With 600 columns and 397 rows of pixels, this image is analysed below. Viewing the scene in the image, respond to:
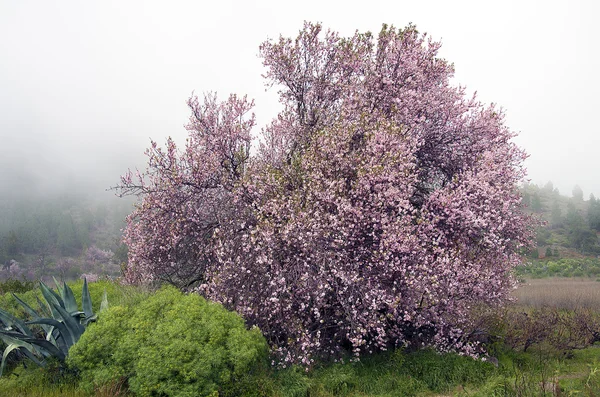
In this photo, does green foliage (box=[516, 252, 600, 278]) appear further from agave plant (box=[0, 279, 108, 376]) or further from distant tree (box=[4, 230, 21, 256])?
distant tree (box=[4, 230, 21, 256])

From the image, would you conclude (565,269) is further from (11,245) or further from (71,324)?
(11,245)

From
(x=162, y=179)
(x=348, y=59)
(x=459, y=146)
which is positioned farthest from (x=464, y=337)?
(x=162, y=179)

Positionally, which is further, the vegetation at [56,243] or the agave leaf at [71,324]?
the vegetation at [56,243]

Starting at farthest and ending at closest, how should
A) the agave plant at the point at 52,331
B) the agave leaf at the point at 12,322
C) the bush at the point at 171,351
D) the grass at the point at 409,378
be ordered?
the agave leaf at the point at 12,322 → the agave plant at the point at 52,331 → the grass at the point at 409,378 → the bush at the point at 171,351

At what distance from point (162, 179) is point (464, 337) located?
10.0 metres

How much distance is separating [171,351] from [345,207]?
15.7 feet

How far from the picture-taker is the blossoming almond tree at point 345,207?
30.8 ft

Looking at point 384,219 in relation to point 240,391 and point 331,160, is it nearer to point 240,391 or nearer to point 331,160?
point 331,160

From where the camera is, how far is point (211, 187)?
Answer: 1194cm

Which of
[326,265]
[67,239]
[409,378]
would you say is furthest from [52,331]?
[67,239]

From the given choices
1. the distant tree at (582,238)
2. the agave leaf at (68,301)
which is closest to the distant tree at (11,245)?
the agave leaf at (68,301)

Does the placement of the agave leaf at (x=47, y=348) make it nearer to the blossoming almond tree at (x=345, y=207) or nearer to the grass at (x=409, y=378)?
the grass at (x=409, y=378)

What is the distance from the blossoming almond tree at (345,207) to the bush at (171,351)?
5.21 feet

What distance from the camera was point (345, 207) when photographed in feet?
30.0
